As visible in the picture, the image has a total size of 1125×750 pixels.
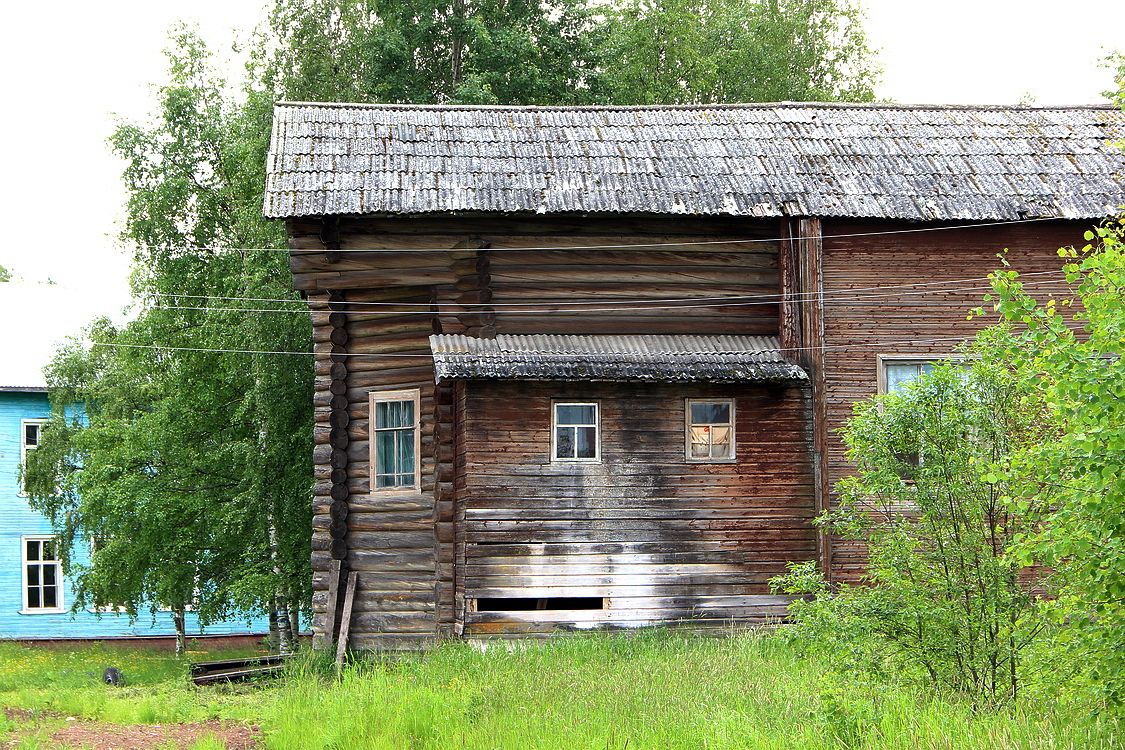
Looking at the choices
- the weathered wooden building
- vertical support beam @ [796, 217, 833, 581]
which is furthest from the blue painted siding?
vertical support beam @ [796, 217, 833, 581]

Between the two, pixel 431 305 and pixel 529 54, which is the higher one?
pixel 529 54

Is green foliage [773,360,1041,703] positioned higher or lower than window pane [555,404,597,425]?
lower

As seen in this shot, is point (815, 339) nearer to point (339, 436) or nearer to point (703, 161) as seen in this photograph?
point (703, 161)

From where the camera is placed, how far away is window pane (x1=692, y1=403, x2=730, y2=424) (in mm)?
16797

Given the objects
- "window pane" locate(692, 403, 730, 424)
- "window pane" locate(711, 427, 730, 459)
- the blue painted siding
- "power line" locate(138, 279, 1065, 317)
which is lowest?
the blue painted siding

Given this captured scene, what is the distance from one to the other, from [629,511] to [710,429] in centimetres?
150

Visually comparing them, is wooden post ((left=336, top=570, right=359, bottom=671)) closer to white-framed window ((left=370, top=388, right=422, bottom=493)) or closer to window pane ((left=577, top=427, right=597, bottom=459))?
white-framed window ((left=370, top=388, right=422, bottom=493))

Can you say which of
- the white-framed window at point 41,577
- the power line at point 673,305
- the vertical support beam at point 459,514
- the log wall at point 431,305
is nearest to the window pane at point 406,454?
the log wall at point 431,305

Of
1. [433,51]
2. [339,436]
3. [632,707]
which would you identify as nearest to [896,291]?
[339,436]

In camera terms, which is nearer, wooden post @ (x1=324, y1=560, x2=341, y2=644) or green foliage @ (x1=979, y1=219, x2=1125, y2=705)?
green foliage @ (x1=979, y1=219, x2=1125, y2=705)

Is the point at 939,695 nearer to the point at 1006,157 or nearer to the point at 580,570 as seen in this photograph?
the point at 580,570

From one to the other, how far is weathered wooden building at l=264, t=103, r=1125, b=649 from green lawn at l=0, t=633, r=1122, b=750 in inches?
50.5

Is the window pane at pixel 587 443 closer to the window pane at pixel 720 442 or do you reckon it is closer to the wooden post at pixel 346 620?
the window pane at pixel 720 442

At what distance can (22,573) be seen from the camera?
31047 millimetres
